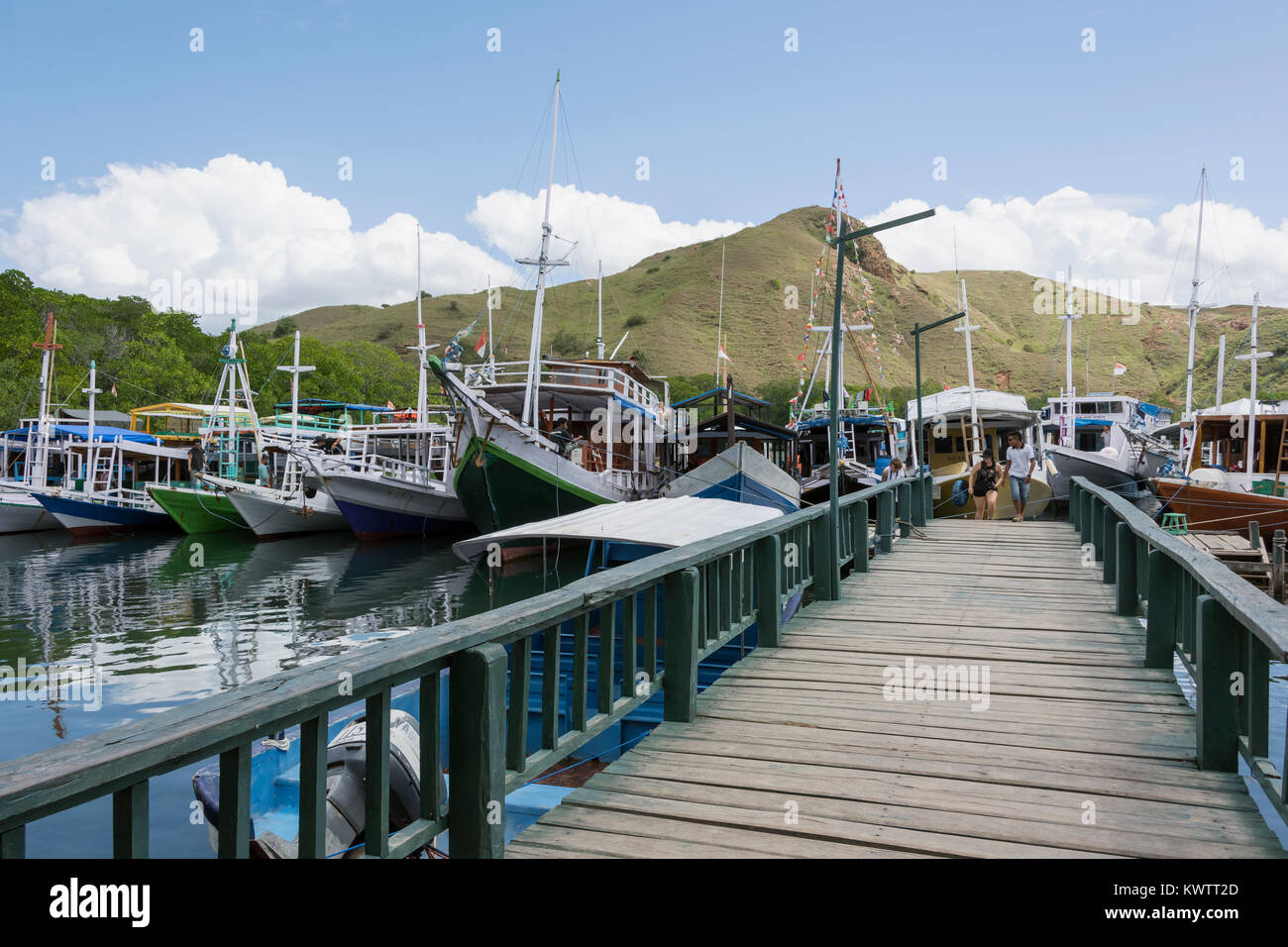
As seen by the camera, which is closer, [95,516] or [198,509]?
[198,509]

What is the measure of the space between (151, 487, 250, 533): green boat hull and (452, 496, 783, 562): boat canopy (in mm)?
23598

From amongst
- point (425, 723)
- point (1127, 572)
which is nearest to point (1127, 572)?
point (1127, 572)

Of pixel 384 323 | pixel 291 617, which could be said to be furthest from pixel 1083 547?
pixel 384 323

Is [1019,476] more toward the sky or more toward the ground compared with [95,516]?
more toward the sky

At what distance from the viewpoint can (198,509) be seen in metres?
33.9

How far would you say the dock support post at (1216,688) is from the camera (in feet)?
13.6

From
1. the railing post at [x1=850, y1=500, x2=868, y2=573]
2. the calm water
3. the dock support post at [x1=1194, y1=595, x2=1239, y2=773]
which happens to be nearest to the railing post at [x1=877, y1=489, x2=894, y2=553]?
the railing post at [x1=850, y1=500, x2=868, y2=573]

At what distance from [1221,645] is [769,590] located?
342 cm

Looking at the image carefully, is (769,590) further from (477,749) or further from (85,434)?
(85,434)

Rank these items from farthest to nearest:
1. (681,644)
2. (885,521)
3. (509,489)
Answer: (509,489) → (885,521) → (681,644)

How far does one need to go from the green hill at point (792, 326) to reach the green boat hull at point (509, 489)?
5331 centimetres

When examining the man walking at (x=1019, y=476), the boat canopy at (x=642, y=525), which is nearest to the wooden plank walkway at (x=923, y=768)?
the boat canopy at (x=642, y=525)

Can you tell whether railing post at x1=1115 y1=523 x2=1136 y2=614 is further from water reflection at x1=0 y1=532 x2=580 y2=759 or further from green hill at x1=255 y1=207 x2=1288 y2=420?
green hill at x1=255 y1=207 x2=1288 y2=420
